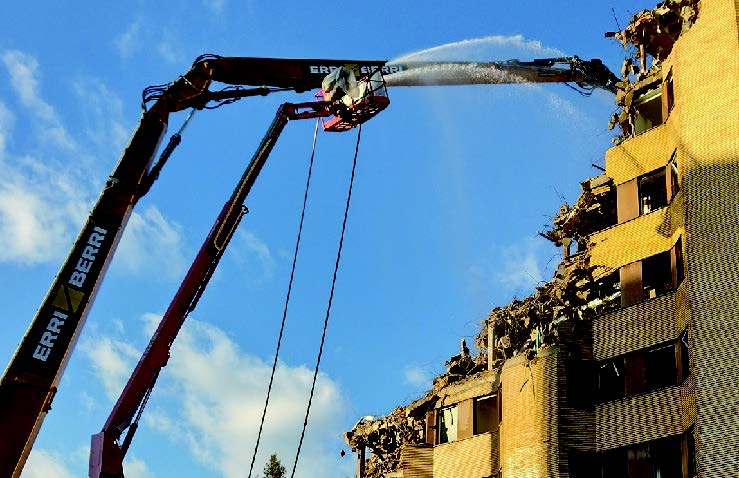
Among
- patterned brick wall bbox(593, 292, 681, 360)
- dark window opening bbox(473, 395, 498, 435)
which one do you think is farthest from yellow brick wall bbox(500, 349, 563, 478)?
dark window opening bbox(473, 395, 498, 435)

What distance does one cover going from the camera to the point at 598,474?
120 ft

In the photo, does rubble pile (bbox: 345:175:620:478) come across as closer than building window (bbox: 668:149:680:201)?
No

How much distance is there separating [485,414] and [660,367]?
8.56m

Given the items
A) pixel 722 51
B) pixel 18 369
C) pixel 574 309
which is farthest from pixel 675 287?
pixel 18 369

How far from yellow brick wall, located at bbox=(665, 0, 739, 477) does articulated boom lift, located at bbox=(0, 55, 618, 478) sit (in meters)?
9.26

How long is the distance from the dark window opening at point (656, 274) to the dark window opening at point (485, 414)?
7.76 metres

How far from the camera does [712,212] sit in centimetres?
3581

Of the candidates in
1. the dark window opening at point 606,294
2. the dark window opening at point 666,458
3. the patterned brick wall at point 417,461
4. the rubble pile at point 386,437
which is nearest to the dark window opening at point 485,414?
the patterned brick wall at point 417,461

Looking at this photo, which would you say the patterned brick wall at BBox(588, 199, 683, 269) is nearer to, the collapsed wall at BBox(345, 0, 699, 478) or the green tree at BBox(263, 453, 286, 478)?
the collapsed wall at BBox(345, 0, 699, 478)

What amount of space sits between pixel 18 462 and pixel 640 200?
84.6ft

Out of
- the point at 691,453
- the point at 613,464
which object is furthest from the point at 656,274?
the point at 691,453

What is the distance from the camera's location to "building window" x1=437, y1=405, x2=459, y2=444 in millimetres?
43781

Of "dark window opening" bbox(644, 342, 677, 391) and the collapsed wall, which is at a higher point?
the collapsed wall

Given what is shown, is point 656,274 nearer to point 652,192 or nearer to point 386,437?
point 652,192
